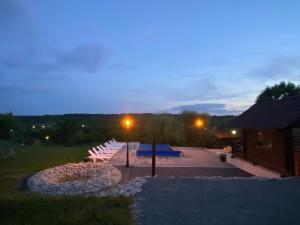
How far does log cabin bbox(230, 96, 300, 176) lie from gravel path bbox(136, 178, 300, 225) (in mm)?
1469

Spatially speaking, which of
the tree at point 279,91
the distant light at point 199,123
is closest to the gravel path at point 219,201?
the distant light at point 199,123

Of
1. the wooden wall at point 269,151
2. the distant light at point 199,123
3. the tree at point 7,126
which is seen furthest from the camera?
the tree at point 7,126

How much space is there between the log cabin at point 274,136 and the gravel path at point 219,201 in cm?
147

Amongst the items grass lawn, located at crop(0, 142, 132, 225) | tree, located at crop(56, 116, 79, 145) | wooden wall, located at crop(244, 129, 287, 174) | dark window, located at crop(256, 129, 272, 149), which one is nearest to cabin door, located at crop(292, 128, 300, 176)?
wooden wall, located at crop(244, 129, 287, 174)

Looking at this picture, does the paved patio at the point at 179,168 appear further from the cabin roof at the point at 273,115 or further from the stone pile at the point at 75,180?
the cabin roof at the point at 273,115

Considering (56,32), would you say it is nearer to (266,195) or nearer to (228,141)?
(266,195)

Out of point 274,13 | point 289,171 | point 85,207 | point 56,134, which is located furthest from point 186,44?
point 56,134

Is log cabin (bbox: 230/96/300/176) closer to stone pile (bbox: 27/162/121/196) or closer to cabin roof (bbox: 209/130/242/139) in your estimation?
stone pile (bbox: 27/162/121/196)

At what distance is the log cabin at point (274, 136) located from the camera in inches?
512

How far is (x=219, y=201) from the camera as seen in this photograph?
901 cm

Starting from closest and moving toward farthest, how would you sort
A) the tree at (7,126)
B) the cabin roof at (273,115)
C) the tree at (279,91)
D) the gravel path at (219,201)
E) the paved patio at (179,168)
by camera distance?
the gravel path at (219,201) < the cabin roof at (273,115) < the paved patio at (179,168) < the tree at (279,91) < the tree at (7,126)

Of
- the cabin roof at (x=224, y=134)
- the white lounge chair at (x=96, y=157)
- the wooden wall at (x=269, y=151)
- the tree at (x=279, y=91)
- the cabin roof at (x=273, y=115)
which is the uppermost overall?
the tree at (x=279, y=91)

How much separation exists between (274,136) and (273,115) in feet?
3.40

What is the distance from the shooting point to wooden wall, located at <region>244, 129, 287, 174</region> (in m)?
13.7
